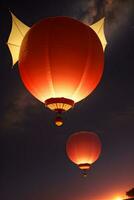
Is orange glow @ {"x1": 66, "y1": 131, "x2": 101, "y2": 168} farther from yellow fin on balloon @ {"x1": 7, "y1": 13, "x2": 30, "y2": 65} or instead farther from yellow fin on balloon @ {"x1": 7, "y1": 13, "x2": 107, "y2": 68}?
A: yellow fin on balloon @ {"x1": 7, "y1": 13, "x2": 30, "y2": 65}


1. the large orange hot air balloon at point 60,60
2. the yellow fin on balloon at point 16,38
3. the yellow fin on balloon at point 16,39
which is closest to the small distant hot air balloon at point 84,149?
the yellow fin on balloon at point 16,38

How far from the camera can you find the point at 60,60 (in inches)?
185

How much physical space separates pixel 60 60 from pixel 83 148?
606 centimetres

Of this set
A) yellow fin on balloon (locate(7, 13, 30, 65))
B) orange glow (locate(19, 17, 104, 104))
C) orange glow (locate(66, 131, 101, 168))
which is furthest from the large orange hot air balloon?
orange glow (locate(66, 131, 101, 168))

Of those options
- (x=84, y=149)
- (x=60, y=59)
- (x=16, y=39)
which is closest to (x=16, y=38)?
(x=16, y=39)

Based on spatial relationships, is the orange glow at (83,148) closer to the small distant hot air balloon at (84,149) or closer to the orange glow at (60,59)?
the small distant hot air balloon at (84,149)

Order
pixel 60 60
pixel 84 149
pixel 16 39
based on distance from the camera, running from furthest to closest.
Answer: pixel 84 149, pixel 16 39, pixel 60 60

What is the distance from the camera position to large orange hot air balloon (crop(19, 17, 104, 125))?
4.69 m

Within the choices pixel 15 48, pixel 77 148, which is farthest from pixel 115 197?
pixel 15 48

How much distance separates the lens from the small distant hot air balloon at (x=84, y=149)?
10.4m

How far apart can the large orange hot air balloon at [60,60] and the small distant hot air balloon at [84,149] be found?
5.64 m

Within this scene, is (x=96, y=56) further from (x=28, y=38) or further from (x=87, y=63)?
(x=28, y=38)

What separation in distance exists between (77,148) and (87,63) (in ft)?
19.9

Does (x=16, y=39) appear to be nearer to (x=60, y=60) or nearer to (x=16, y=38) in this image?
(x=16, y=38)
